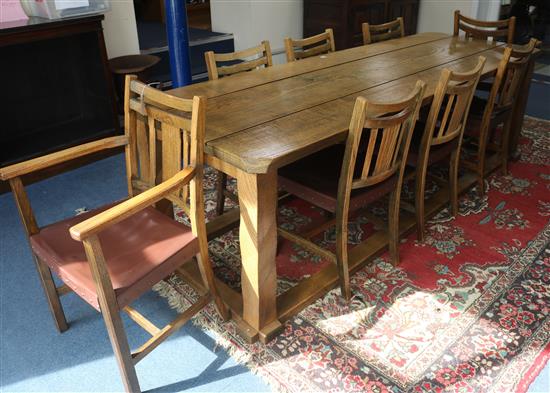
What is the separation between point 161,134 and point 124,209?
508mm

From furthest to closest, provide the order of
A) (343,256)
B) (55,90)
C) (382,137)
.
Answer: (55,90) → (343,256) → (382,137)

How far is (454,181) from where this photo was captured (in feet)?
8.18

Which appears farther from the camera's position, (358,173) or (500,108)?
(500,108)

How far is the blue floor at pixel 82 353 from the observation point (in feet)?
5.40

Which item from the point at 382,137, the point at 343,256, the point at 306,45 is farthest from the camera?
the point at 306,45

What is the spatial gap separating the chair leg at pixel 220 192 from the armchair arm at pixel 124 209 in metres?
0.91

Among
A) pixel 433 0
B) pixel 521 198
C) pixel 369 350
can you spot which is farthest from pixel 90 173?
pixel 433 0

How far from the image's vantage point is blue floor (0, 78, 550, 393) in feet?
5.40

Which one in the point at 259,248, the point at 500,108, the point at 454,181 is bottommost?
the point at 454,181

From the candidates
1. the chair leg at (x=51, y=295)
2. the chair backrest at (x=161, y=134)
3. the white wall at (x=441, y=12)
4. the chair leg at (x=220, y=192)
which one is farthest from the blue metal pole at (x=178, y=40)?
the white wall at (x=441, y=12)

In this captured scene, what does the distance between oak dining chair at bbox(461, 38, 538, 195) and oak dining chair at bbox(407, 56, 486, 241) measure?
0.90 ft

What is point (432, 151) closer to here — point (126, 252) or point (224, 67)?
point (224, 67)

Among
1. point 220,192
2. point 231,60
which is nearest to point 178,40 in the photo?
point 231,60

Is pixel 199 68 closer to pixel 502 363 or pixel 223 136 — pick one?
pixel 223 136
